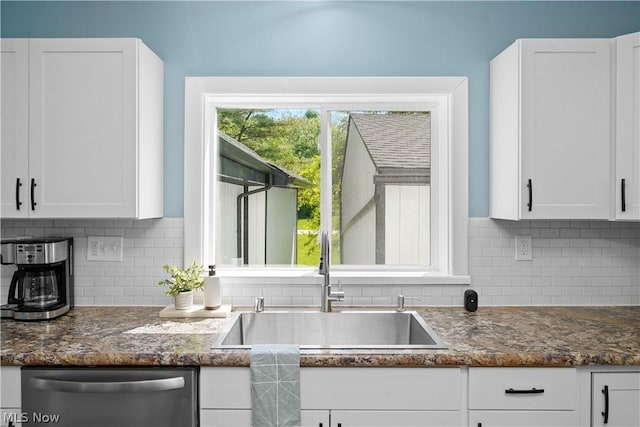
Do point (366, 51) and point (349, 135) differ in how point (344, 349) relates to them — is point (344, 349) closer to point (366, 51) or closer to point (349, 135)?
point (349, 135)

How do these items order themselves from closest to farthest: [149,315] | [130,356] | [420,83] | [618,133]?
1. [130,356]
2. [618,133]
3. [149,315]
4. [420,83]

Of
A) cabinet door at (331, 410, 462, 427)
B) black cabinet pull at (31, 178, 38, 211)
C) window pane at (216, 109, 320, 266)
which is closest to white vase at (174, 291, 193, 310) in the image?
window pane at (216, 109, 320, 266)

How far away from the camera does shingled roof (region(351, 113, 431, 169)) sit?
8.62 ft

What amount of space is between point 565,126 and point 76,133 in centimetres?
216

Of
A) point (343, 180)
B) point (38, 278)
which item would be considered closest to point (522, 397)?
point (343, 180)

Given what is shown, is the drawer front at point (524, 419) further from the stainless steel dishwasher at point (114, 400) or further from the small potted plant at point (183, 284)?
the small potted plant at point (183, 284)

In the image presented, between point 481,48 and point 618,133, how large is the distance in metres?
0.78

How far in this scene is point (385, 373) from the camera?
69.8 inches

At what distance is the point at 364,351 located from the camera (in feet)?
5.90

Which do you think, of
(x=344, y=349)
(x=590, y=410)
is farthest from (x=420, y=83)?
(x=590, y=410)

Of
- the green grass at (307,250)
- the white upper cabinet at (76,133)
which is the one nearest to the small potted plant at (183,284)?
the white upper cabinet at (76,133)

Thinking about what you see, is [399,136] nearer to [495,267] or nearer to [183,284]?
[495,267]

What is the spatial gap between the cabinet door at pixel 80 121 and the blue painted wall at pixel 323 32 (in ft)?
1.17

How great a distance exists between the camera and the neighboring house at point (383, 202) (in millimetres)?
2635
